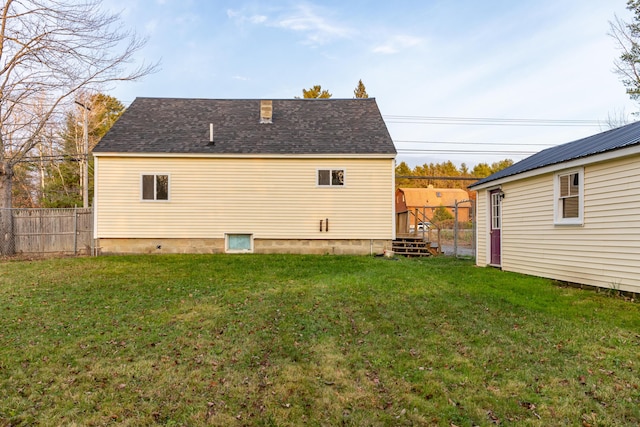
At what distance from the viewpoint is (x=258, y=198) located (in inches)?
537

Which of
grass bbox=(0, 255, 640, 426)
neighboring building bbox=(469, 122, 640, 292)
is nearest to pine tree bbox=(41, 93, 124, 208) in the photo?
grass bbox=(0, 255, 640, 426)

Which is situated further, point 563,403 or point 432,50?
point 432,50

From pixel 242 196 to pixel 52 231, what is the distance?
24.3 feet

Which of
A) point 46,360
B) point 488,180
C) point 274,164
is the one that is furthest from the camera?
point 274,164

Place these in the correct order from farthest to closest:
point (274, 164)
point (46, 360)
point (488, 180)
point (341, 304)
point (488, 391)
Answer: point (274, 164), point (488, 180), point (341, 304), point (46, 360), point (488, 391)

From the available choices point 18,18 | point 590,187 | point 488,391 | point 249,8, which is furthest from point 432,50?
point 18,18

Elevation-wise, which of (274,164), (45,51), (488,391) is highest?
(45,51)

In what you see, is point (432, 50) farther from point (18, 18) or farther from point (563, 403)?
point (18, 18)

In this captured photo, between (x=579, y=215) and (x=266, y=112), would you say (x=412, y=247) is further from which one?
(x=266, y=112)

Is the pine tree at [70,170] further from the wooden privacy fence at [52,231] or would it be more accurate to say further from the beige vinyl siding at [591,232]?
the beige vinyl siding at [591,232]

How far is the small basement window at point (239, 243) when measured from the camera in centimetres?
1369

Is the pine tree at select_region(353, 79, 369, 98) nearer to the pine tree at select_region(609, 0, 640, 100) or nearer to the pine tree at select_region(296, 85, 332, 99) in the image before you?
the pine tree at select_region(296, 85, 332, 99)

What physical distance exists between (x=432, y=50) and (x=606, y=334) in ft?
41.2

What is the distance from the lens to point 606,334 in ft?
15.2
